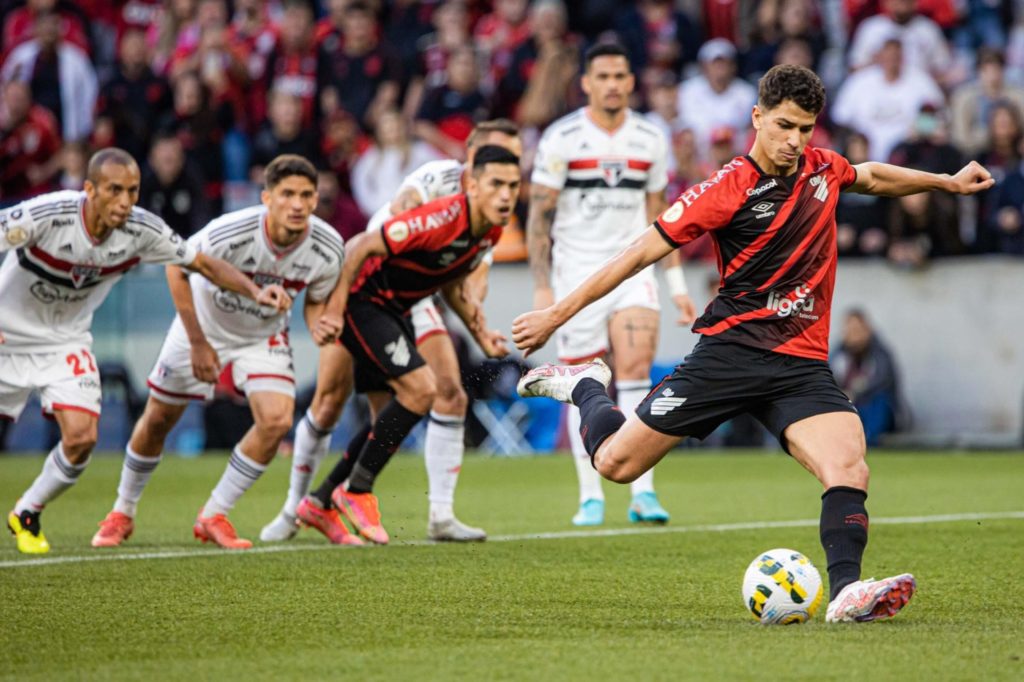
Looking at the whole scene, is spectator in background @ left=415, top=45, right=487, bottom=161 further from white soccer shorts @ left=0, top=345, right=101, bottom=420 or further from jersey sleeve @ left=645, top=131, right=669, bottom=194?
white soccer shorts @ left=0, top=345, right=101, bottom=420

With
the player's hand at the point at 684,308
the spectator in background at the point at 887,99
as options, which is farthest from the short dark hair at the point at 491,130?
the spectator in background at the point at 887,99

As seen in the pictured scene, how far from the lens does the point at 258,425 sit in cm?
920

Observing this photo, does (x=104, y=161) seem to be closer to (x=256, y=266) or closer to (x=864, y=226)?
(x=256, y=266)

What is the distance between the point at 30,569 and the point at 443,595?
2.32 metres

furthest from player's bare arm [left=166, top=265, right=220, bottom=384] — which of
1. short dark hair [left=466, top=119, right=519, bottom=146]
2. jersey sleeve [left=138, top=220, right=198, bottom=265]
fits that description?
short dark hair [left=466, top=119, right=519, bottom=146]

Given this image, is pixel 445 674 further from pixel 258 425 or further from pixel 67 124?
pixel 67 124

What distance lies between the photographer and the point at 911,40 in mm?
17531

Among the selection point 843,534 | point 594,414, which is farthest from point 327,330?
point 843,534

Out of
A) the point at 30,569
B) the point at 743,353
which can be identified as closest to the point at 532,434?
the point at 30,569

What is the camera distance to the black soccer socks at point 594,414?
22.9ft

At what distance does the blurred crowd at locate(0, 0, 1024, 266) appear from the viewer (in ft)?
54.7

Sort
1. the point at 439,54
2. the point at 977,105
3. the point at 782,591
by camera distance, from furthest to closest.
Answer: the point at 439,54, the point at 977,105, the point at 782,591

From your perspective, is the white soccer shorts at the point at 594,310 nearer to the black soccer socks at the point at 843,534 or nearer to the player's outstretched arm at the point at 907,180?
the player's outstretched arm at the point at 907,180

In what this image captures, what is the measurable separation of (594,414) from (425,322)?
2893mm
